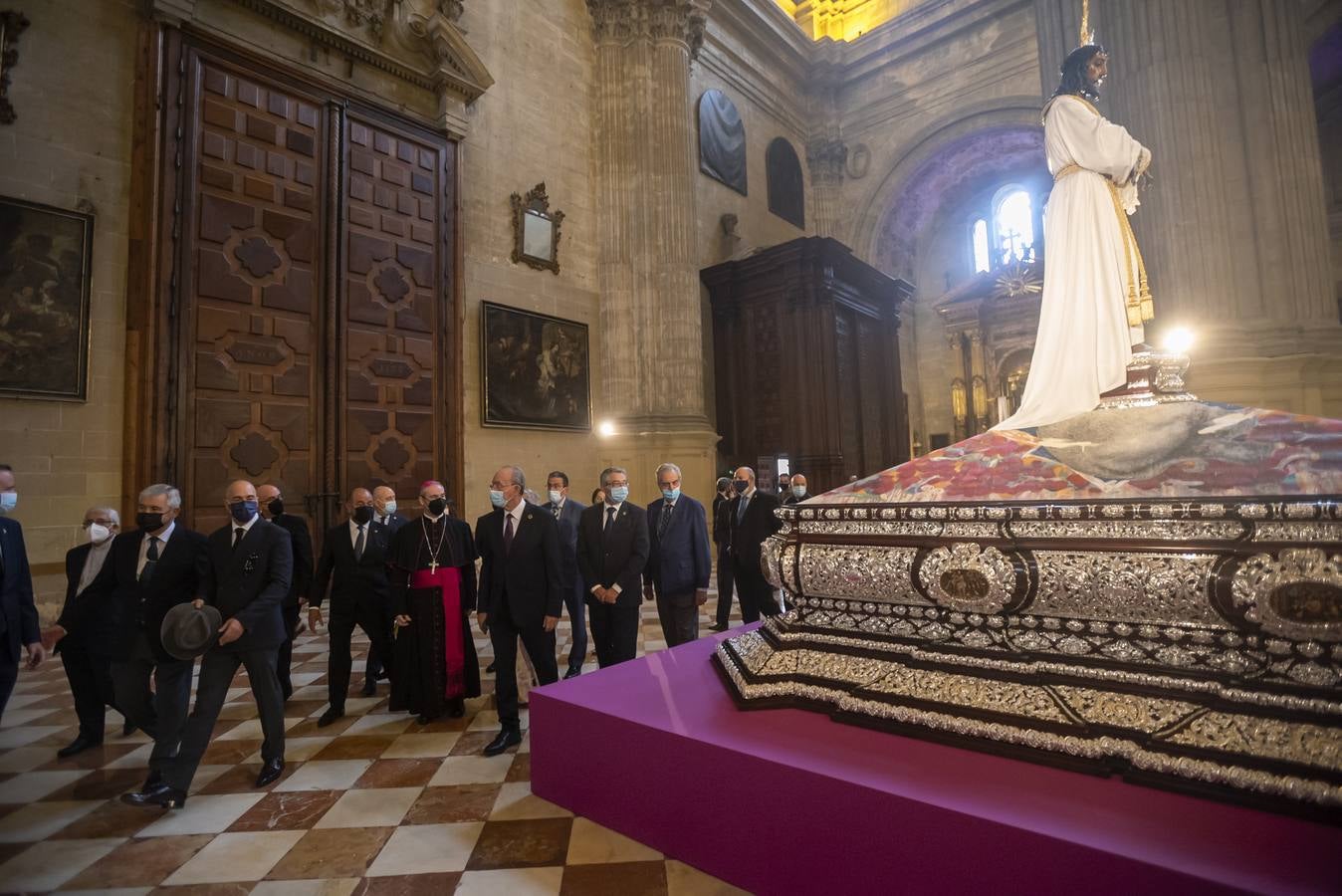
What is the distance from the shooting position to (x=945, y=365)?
19641 mm

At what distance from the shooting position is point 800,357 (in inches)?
487

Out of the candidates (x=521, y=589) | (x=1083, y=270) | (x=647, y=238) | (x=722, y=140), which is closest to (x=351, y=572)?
(x=521, y=589)

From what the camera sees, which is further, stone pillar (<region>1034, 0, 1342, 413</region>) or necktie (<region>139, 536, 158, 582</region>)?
stone pillar (<region>1034, 0, 1342, 413</region>)

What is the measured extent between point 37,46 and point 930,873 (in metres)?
9.13

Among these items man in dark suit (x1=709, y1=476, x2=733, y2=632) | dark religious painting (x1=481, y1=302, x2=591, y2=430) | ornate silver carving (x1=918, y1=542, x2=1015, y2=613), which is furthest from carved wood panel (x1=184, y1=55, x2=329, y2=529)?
ornate silver carving (x1=918, y1=542, x2=1015, y2=613)

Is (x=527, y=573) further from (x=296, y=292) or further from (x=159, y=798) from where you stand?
(x=296, y=292)

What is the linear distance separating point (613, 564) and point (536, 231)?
7373 millimetres

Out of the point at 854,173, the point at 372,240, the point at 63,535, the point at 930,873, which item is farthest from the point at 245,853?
the point at 854,173

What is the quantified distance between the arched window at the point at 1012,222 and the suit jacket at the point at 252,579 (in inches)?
775

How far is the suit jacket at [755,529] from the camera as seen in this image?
207 inches

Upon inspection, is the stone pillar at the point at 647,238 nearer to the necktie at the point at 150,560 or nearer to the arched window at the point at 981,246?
the necktie at the point at 150,560

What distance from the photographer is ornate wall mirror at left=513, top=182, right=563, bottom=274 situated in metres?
10.0

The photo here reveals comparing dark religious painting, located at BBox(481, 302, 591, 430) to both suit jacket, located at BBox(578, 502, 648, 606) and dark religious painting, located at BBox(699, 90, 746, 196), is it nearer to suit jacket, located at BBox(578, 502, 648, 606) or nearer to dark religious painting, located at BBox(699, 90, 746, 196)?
dark religious painting, located at BBox(699, 90, 746, 196)

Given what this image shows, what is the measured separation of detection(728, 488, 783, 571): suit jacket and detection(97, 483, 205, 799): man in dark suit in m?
3.54
